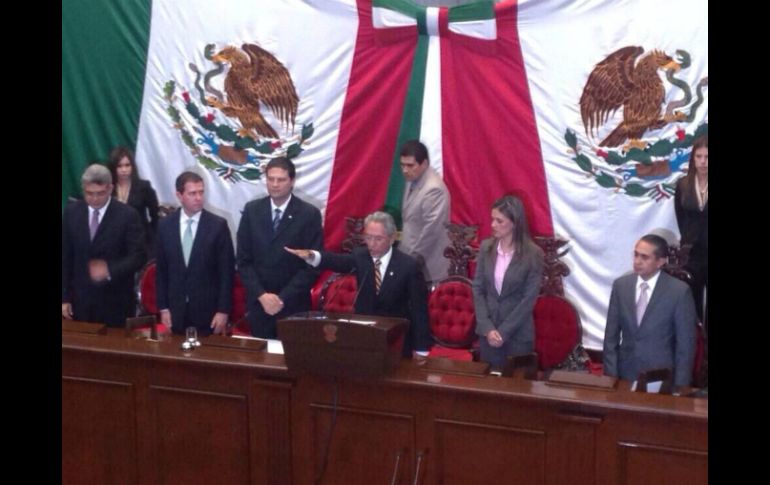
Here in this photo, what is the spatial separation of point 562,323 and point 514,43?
4.88ft

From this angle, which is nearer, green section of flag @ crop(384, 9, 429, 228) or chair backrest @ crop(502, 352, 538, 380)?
chair backrest @ crop(502, 352, 538, 380)

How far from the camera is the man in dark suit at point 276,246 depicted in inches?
197

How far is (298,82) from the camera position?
5.28 meters

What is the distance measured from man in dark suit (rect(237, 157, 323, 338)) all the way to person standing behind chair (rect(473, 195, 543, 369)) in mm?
1091

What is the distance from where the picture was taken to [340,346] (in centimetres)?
333

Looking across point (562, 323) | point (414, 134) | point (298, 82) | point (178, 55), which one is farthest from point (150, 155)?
point (562, 323)

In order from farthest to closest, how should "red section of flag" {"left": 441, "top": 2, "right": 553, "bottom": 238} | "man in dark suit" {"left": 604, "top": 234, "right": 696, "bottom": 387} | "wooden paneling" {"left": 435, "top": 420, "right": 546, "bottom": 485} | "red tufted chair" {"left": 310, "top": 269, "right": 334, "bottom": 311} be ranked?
"red tufted chair" {"left": 310, "top": 269, "right": 334, "bottom": 311} < "red section of flag" {"left": 441, "top": 2, "right": 553, "bottom": 238} < "man in dark suit" {"left": 604, "top": 234, "right": 696, "bottom": 387} < "wooden paneling" {"left": 435, "top": 420, "right": 546, "bottom": 485}

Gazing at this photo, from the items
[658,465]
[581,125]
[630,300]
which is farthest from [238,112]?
[658,465]

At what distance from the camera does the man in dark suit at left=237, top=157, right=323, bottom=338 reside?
5.01 metres

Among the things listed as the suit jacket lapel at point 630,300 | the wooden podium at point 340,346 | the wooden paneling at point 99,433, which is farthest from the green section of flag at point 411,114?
the wooden paneling at point 99,433

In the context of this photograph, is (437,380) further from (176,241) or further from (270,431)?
(176,241)

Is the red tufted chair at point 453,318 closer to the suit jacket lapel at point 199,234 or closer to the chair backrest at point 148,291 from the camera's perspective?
the suit jacket lapel at point 199,234

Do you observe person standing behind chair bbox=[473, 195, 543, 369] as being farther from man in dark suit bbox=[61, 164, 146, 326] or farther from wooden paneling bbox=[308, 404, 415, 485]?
man in dark suit bbox=[61, 164, 146, 326]

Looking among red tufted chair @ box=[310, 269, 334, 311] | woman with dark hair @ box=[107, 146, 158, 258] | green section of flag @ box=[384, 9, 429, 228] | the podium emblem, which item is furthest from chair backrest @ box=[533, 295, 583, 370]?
woman with dark hair @ box=[107, 146, 158, 258]
